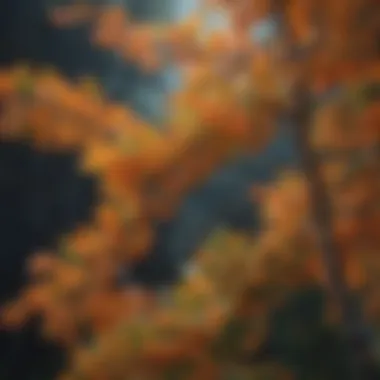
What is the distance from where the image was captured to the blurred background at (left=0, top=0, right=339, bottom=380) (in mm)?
1367

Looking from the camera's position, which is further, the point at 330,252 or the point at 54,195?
the point at 54,195

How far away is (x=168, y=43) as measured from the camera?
79cm

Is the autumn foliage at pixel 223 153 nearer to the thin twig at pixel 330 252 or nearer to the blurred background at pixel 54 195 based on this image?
the thin twig at pixel 330 252

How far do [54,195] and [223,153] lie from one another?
712 mm

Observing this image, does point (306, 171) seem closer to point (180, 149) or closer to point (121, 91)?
point (180, 149)

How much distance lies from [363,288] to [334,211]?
4.5 inches

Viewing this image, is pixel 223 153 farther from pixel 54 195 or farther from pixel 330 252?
pixel 54 195

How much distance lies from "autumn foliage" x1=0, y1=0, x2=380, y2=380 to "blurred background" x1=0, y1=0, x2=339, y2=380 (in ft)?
1.35

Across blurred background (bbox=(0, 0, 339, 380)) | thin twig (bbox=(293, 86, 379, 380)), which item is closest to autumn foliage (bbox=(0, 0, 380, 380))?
thin twig (bbox=(293, 86, 379, 380))

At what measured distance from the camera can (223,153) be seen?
2.57ft

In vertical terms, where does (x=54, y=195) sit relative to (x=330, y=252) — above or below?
above

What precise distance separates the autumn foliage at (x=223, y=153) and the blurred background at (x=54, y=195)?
1.35ft

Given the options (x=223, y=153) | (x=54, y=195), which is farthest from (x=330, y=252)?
(x=54, y=195)

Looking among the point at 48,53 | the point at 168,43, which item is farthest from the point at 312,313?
the point at 48,53
